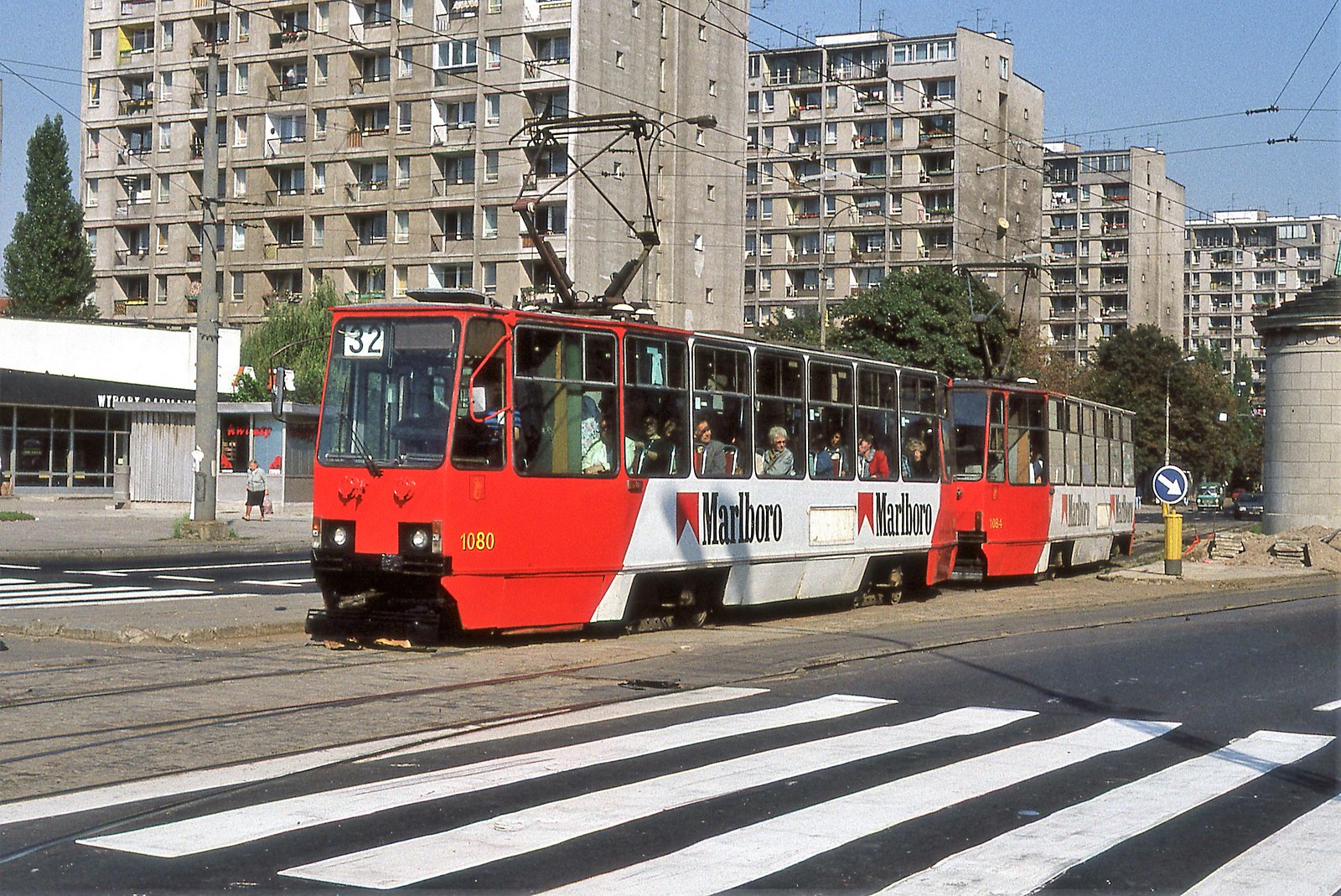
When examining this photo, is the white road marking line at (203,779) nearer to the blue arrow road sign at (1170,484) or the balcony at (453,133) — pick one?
the blue arrow road sign at (1170,484)

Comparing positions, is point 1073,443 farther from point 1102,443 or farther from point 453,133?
point 453,133

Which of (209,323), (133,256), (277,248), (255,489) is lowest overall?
(255,489)

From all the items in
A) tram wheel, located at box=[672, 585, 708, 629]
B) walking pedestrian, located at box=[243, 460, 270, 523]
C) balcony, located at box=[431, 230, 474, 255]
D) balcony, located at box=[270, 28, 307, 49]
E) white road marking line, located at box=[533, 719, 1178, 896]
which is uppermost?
balcony, located at box=[270, 28, 307, 49]

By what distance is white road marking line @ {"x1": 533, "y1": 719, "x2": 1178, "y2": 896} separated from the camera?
5762 mm

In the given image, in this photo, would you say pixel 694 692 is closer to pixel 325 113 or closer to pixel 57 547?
pixel 57 547

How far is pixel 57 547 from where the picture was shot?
92.0ft

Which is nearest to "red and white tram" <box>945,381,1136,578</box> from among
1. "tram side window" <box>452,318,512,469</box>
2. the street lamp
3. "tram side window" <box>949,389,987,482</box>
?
"tram side window" <box>949,389,987,482</box>

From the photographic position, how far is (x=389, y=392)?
13.2m

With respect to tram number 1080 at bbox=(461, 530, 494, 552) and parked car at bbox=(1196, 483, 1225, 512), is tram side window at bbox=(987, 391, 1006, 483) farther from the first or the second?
parked car at bbox=(1196, 483, 1225, 512)

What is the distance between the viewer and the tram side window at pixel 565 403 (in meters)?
13.5

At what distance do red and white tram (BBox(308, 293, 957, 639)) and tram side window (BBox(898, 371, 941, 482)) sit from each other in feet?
10.0

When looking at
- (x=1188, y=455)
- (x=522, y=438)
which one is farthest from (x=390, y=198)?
(x=522, y=438)

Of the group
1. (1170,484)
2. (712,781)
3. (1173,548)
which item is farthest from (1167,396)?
(712,781)

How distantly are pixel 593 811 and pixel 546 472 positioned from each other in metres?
6.90
